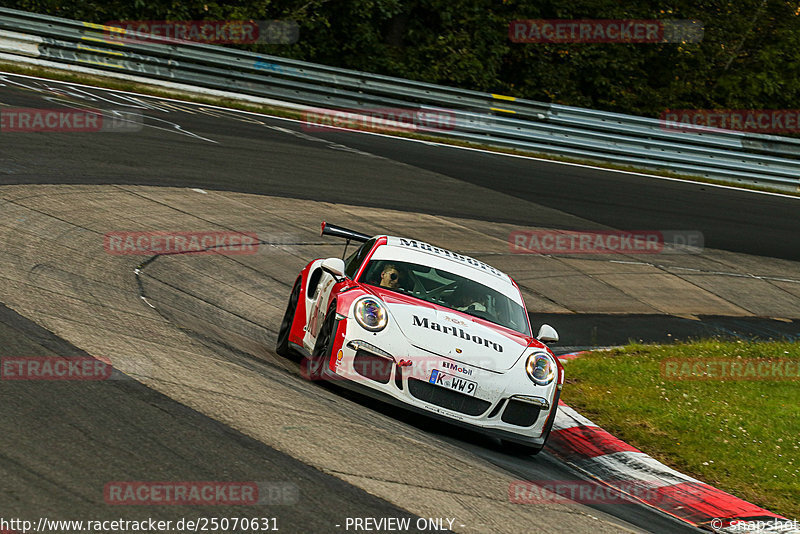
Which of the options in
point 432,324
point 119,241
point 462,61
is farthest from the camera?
point 462,61

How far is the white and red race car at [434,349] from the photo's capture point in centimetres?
696

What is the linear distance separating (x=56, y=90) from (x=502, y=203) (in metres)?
9.65

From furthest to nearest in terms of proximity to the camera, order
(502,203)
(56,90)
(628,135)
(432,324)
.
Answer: (628,135) < (56,90) < (502,203) < (432,324)

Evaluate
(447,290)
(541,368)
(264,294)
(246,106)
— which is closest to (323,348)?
(447,290)

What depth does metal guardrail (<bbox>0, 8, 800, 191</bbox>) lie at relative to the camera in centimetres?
2312

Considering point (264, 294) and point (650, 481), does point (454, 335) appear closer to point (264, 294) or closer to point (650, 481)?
point (650, 481)

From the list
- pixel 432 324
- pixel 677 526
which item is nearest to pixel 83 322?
pixel 432 324

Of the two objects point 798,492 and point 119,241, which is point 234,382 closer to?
point 798,492

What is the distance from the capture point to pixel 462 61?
2847 centimetres

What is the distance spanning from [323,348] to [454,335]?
1034mm

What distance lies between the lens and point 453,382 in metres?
6.96

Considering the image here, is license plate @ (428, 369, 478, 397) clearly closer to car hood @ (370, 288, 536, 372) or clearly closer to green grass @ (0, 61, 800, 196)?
car hood @ (370, 288, 536, 372)

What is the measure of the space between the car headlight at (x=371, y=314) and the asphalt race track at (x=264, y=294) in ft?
1.96

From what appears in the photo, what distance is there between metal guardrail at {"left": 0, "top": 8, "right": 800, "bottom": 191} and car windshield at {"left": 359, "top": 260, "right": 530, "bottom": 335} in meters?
→ 16.4
